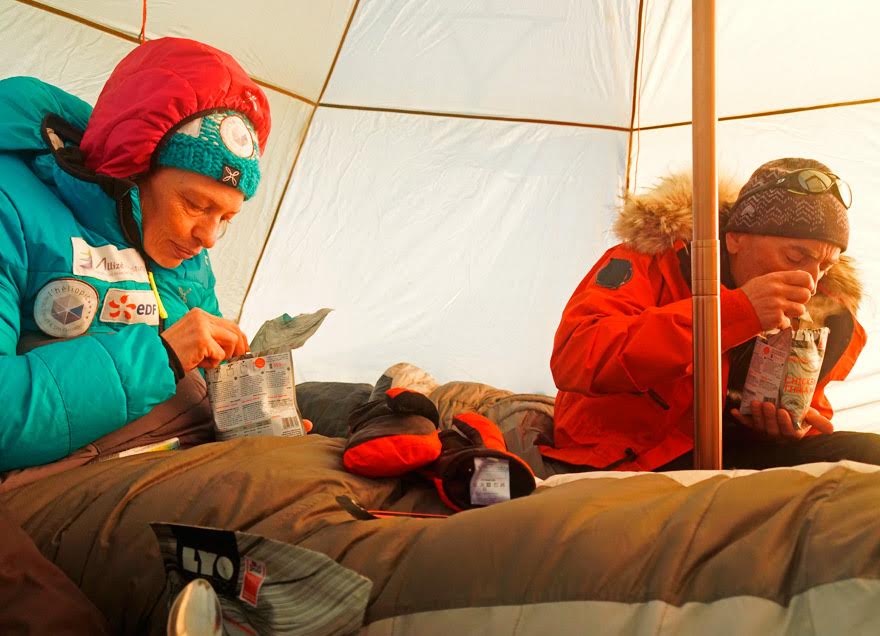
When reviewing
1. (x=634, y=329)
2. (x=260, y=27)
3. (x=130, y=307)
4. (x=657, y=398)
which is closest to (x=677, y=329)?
(x=634, y=329)

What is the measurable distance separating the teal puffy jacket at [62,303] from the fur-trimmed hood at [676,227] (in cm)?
91

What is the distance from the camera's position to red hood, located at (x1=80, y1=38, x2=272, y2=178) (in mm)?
1375

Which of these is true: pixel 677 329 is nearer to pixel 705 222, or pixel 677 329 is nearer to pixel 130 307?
pixel 705 222

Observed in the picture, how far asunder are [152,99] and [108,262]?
281 mm

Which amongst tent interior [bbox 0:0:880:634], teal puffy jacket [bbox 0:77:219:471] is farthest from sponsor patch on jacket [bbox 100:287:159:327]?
tent interior [bbox 0:0:880:634]

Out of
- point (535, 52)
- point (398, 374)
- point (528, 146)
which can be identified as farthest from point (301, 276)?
point (535, 52)

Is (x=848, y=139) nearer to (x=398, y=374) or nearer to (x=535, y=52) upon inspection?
(x=535, y=52)

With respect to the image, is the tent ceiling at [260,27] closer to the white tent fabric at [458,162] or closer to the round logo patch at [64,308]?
the white tent fabric at [458,162]

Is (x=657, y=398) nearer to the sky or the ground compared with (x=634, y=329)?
nearer to the ground

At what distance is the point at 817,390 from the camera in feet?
5.94

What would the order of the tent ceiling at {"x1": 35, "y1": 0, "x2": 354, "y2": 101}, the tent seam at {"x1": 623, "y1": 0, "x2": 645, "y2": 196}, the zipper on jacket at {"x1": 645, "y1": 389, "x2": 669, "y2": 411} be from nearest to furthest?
1. the zipper on jacket at {"x1": 645, "y1": 389, "x2": 669, "y2": 411}
2. the tent ceiling at {"x1": 35, "y1": 0, "x2": 354, "y2": 101}
3. the tent seam at {"x1": 623, "y1": 0, "x2": 645, "y2": 196}

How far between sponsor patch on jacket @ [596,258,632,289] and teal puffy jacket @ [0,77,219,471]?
82cm

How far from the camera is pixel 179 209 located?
4.68 ft

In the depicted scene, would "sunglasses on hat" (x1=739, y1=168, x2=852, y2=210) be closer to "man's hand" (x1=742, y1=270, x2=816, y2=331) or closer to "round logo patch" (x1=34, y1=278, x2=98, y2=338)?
"man's hand" (x1=742, y1=270, x2=816, y2=331)
